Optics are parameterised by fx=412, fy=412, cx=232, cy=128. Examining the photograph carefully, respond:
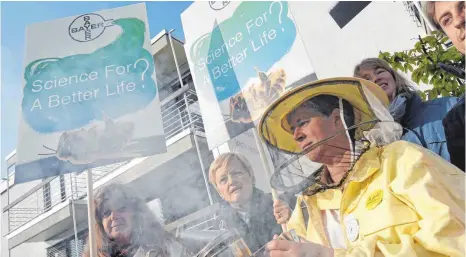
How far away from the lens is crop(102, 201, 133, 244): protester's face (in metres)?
2.81

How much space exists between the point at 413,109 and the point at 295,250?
158 centimetres

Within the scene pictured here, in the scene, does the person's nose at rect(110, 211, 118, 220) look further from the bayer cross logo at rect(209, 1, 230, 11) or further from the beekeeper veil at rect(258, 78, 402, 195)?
the bayer cross logo at rect(209, 1, 230, 11)

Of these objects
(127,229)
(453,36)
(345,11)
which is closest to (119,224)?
(127,229)

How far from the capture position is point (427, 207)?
1259 millimetres

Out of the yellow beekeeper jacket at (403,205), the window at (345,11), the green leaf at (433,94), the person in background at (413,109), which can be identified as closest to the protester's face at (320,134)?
the yellow beekeeper jacket at (403,205)

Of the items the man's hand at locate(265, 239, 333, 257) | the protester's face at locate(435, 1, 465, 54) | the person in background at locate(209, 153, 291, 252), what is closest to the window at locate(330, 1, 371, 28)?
the person in background at locate(209, 153, 291, 252)

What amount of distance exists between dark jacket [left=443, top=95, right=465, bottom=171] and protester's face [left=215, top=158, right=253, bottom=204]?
4.72 ft

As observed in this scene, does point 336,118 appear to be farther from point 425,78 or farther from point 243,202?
point 425,78

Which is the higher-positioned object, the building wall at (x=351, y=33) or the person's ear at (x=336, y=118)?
the building wall at (x=351, y=33)

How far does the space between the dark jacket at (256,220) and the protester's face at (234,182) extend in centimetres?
8

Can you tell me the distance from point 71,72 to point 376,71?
121 inches

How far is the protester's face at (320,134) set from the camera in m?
1.75

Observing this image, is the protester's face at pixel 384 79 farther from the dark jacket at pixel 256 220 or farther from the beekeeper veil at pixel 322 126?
the dark jacket at pixel 256 220

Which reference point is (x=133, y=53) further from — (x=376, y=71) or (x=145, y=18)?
(x=376, y=71)
